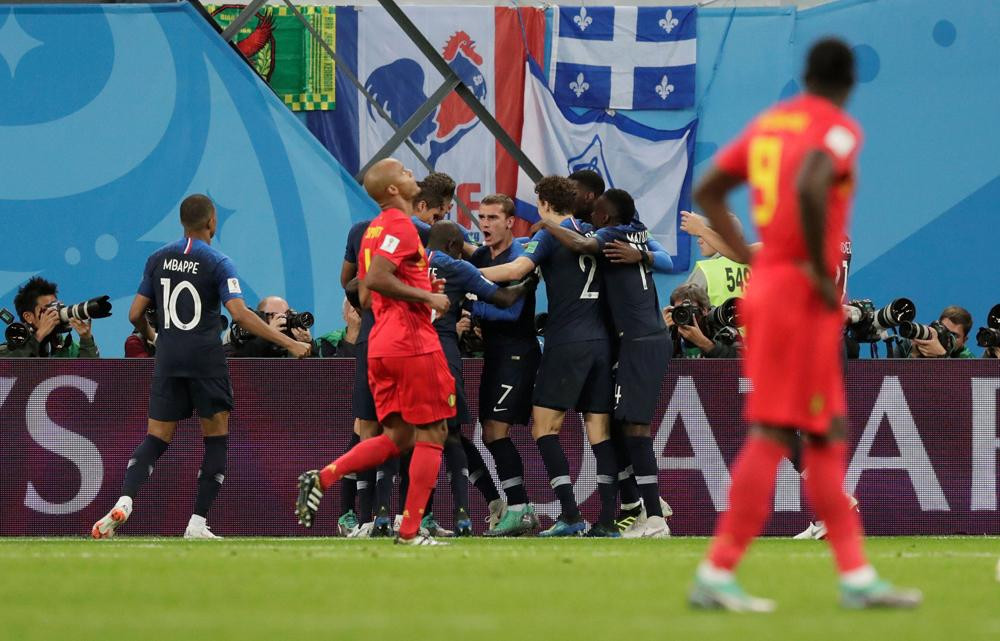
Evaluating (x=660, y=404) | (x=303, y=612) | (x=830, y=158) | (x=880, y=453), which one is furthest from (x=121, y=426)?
(x=830, y=158)

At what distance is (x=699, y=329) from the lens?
37.6ft

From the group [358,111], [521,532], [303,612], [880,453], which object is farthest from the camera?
[358,111]

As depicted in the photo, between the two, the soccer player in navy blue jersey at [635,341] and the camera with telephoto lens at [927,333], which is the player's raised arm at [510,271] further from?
the camera with telephoto lens at [927,333]

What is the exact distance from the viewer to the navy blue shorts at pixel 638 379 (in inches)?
402

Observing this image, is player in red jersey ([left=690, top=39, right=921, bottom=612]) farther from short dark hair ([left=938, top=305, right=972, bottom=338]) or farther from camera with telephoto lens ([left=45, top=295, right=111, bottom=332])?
short dark hair ([left=938, top=305, right=972, bottom=338])

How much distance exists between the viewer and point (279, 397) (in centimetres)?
1113

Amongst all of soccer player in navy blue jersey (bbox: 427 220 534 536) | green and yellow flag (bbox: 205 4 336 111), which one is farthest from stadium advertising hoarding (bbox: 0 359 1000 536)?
green and yellow flag (bbox: 205 4 336 111)

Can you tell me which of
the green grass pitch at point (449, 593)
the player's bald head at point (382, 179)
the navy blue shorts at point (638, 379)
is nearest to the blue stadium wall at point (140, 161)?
the navy blue shorts at point (638, 379)

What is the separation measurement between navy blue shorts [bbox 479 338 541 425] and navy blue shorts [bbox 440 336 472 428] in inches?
6.6

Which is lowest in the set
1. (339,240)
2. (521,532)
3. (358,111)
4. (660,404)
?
(521,532)

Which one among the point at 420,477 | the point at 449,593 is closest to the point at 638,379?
the point at 420,477

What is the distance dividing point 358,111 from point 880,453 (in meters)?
7.75

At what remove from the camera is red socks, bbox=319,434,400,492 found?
809 cm

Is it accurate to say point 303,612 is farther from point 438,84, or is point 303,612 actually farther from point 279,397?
point 438,84
